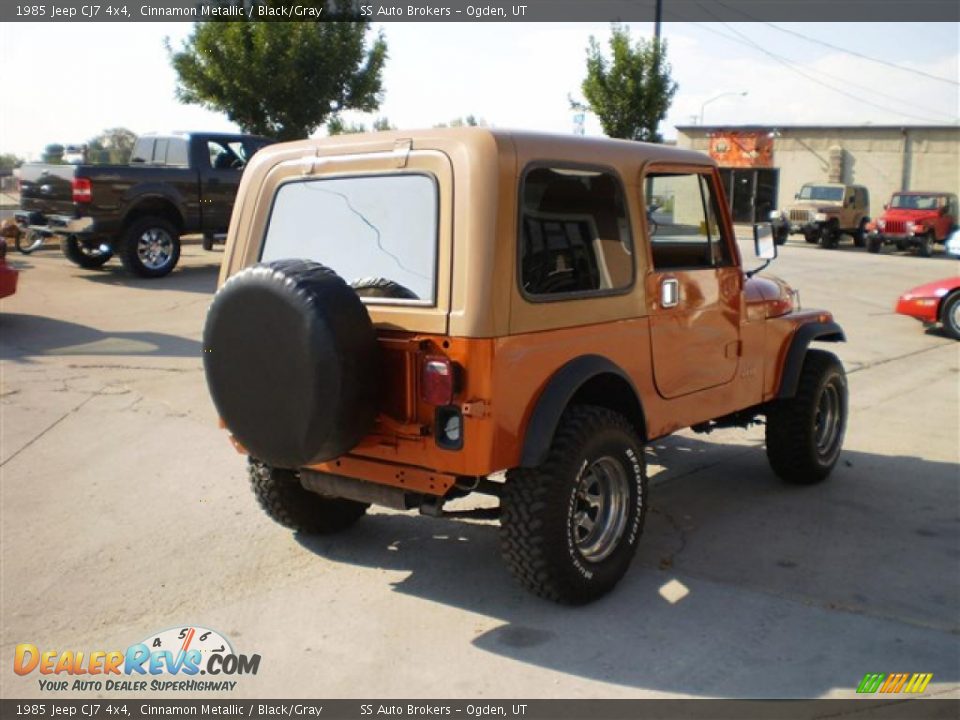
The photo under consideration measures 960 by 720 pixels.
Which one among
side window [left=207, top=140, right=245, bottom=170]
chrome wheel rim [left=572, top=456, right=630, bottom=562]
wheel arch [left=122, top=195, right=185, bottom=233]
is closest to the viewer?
chrome wheel rim [left=572, top=456, right=630, bottom=562]

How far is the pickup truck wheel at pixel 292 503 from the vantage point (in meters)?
4.84

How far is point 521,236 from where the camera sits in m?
3.95

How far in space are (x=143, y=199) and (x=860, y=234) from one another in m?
25.7

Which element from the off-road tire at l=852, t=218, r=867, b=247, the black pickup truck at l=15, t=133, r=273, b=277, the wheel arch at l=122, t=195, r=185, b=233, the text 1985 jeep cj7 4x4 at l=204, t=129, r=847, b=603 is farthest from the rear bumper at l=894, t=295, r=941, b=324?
the off-road tire at l=852, t=218, r=867, b=247

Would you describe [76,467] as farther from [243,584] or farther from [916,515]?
[916,515]

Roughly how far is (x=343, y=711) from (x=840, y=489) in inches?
153

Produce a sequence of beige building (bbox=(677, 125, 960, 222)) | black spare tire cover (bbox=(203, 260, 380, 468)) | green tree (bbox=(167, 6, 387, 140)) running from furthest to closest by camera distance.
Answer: beige building (bbox=(677, 125, 960, 222)) → green tree (bbox=(167, 6, 387, 140)) → black spare tire cover (bbox=(203, 260, 380, 468))

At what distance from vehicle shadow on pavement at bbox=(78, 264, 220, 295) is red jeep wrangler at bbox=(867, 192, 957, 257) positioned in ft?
71.2

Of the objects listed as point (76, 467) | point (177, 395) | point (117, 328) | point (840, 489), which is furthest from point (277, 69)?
point (840, 489)

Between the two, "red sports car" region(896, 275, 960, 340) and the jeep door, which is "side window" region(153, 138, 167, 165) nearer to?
"red sports car" region(896, 275, 960, 340)

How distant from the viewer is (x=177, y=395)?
26.0ft

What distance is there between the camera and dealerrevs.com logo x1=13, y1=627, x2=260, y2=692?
3705 millimetres

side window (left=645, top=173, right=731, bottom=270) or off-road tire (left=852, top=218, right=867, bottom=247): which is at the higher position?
off-road tire (left=852, top=218, right=867, bottom=247)

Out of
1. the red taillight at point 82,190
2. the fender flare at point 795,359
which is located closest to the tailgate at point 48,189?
the red taillight at point 82,190
